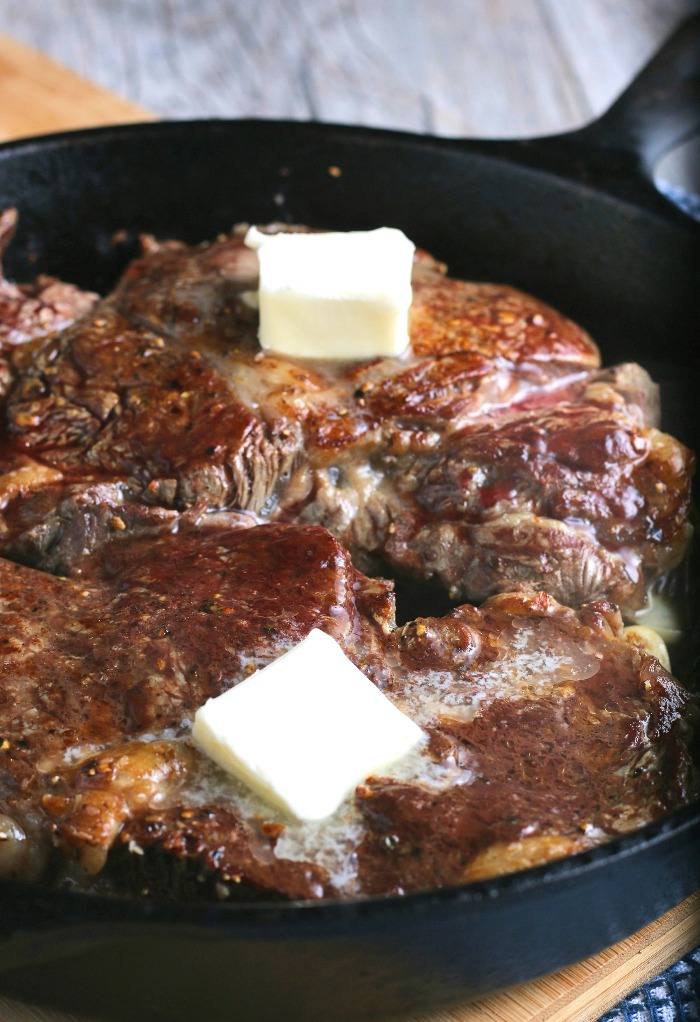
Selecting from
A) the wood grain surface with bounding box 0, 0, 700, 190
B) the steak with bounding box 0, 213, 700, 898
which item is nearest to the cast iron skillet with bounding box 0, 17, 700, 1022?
the steak with bounding box 0, 213, 700, 898

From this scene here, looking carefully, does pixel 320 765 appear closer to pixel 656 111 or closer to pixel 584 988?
pixel 584 988

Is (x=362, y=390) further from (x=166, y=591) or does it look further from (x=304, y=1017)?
(x=304, y=1017)

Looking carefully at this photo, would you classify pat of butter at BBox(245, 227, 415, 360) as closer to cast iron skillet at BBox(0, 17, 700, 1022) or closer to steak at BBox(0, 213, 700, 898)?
steak at BBox(0, 213, 700, 898)

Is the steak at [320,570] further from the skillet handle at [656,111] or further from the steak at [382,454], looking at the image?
the skillet handle at [656,111]

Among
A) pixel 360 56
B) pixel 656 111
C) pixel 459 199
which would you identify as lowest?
pixel 360 56

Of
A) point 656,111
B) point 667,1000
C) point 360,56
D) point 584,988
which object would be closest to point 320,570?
point 584,988

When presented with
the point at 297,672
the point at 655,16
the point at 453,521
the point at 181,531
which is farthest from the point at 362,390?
the point at 655,16

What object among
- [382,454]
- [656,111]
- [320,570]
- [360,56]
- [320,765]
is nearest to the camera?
[320,765]
